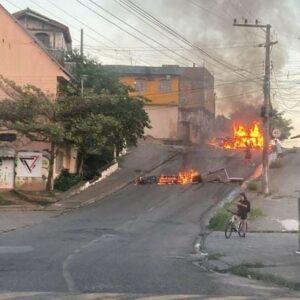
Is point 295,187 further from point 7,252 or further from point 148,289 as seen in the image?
point 148,289

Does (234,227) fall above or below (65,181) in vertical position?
below

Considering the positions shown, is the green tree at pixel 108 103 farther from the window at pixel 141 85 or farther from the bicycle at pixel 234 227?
the window at pixel 141 85

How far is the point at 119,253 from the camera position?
49.0ft

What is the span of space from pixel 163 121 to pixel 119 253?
50160 mm

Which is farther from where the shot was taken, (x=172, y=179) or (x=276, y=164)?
(x=276, y=164)

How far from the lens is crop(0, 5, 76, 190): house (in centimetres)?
3544

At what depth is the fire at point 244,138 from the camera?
53.2 metres

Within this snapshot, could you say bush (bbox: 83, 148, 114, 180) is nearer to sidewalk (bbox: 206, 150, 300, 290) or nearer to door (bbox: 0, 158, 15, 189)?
door (bbox: 0, 158, 15, 189)

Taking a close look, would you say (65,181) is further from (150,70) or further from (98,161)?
(150,70)

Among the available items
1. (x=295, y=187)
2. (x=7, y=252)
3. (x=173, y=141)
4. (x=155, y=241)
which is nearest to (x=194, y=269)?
(x=7, y=252)

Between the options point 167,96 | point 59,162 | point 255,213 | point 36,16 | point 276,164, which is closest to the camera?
point 255,213

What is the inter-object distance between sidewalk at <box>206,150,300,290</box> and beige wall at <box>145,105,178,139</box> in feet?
96.8

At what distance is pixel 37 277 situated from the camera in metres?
10.4

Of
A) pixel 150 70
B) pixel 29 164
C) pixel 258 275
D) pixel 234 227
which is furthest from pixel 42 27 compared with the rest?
pixel 258 275
